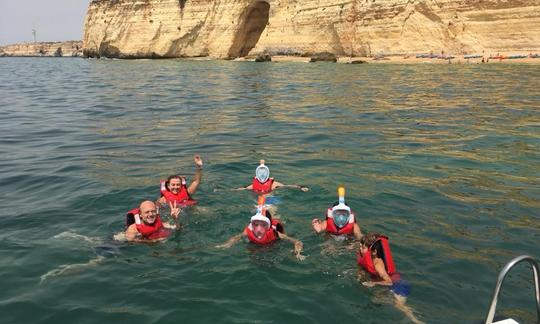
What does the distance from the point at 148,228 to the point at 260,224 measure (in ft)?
6.56

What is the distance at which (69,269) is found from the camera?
22.3 feet

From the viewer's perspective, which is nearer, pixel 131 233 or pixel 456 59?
pixel 131 233

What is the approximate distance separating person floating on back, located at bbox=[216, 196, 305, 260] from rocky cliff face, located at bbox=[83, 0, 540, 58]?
41747mm

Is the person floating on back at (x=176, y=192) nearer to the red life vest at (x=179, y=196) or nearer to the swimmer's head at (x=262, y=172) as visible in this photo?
the red life vest at (x=179, y=196)

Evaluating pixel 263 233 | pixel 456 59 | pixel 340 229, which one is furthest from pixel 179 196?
pixel 456 59

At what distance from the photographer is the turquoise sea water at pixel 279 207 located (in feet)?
19.2

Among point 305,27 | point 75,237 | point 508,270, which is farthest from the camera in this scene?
point 305,27

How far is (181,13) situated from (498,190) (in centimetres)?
6698

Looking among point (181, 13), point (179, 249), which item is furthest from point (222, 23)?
point (179, 249)

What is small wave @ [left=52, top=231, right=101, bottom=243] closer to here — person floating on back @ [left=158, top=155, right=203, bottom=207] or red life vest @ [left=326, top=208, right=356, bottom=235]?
person floating on back @ [left=158, top=155, right=203, bottom=207]

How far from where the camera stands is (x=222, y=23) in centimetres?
6562

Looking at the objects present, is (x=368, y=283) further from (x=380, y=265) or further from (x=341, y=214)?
(x=341, y=214)

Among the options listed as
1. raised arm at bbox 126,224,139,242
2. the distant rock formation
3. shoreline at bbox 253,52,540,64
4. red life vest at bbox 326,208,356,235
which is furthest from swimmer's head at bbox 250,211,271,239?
the distant rock formation

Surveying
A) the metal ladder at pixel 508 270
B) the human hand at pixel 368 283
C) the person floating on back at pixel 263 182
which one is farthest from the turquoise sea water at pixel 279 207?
the metal ladder at pixel 508 270
